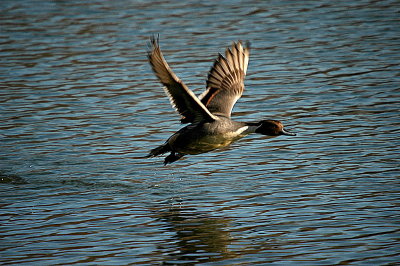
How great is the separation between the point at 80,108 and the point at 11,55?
4430mm

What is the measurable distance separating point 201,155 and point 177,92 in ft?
8.39

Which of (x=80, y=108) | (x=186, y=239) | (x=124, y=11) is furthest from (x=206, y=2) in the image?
(x=186, y=239)

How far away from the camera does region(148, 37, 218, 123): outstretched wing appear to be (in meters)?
6.95

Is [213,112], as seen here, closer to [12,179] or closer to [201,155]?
[201,155]

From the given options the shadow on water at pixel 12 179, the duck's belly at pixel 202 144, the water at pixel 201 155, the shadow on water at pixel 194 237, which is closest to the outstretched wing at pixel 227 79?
the duck's belly at pixel 202 144

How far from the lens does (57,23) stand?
18828 mm

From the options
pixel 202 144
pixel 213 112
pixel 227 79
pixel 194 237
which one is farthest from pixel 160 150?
pixel 194 237

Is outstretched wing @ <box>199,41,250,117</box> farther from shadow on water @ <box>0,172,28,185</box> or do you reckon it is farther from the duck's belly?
shadow on water @ <box>0,172,28,185</box>

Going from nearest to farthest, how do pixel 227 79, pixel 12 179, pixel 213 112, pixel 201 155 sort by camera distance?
1. pixel 213 112
2. pixel 227 79
3. pixel 12 179
4. pixel 201 155

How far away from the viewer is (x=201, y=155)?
10070 millimetres

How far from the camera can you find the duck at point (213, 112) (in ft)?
25.2

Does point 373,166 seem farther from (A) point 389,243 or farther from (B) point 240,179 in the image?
(A) point 389,243

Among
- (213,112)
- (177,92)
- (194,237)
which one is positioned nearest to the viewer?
(194,237)

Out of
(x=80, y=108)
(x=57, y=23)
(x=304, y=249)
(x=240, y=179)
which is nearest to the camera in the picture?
(x=304, y=249)
